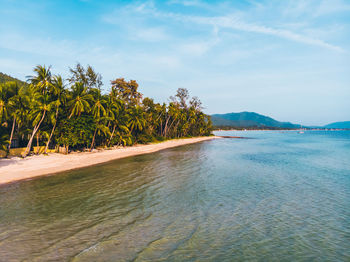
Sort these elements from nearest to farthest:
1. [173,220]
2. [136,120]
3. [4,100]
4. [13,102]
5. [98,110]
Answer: [173,220]
[4,100]
[13,102]
[98,110]
[136,120]

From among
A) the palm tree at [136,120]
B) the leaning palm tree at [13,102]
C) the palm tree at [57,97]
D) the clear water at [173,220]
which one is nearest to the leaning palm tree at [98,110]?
the palm tree at [57,97]

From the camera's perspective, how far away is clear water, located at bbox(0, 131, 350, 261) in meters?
8.05

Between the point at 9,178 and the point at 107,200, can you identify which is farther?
the point at 9,178

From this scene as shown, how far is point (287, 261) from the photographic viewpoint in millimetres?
7578

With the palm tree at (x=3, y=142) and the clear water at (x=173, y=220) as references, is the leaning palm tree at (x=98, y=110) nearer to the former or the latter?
the palm tree at (x=3, y=142)

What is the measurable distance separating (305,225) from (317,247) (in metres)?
2.15

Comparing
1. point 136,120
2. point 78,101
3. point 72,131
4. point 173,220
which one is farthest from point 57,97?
point 173,220

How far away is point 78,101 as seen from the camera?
32.3 m

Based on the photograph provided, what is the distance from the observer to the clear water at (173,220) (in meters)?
8.05

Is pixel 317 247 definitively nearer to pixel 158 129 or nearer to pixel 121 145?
pixel 121 145

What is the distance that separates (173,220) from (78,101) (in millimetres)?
27546

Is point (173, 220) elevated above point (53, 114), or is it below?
below

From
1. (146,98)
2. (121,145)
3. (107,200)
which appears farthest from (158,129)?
(107,200)

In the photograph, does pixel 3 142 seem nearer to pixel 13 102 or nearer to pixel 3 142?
pixel 3 142
